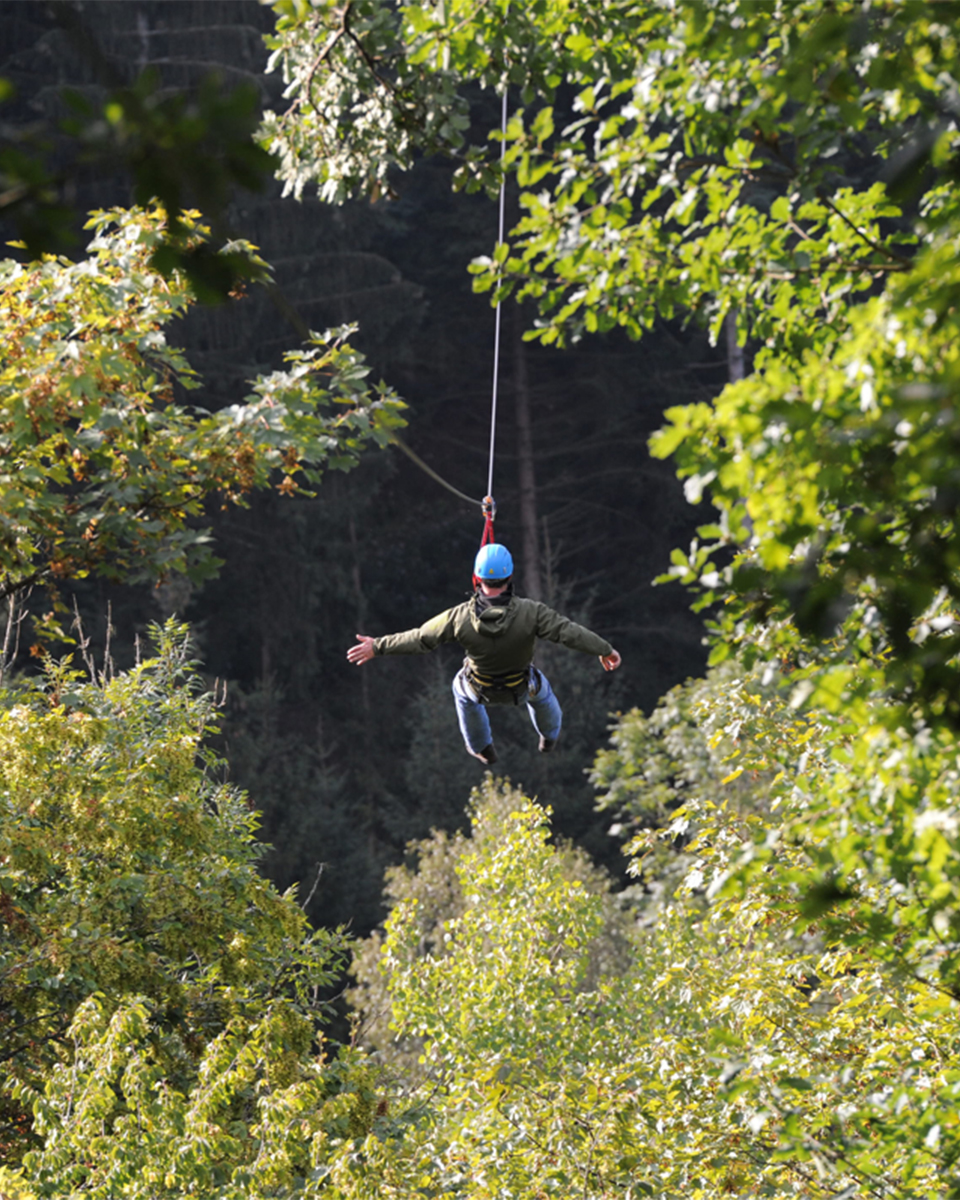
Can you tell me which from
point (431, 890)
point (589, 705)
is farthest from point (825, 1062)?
point (589, 705)

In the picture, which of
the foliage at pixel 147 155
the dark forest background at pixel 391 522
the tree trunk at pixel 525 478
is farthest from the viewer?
the tree trunk at pixel 525 478

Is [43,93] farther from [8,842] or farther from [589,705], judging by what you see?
[8,842]

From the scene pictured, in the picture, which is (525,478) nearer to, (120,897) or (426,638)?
(120,897)

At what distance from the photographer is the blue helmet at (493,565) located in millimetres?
5930

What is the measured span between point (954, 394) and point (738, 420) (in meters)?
0.44

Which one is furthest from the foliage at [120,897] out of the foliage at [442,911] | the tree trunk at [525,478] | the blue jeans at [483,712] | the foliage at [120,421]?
the tree trunk at [525,478]

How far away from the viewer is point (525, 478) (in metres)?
27.6

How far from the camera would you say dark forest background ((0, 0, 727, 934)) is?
2302 cm

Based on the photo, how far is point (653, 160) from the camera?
3.63 meters

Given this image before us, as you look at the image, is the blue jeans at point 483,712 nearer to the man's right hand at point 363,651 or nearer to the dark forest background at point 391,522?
the man's right hand at point 363,651

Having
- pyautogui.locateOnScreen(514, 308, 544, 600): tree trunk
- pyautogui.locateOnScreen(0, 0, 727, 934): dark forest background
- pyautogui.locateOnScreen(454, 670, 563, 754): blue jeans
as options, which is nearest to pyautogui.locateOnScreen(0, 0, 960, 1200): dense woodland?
pyautogui.locateOnScreen(454, 670, 563, 754): blue jeans

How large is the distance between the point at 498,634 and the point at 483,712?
1.14m

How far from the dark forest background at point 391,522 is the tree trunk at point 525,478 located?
0.06 m

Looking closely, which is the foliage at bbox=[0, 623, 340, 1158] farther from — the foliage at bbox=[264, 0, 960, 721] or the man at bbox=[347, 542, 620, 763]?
the foliage at bbox=[264, 0, 960, 721]
